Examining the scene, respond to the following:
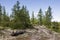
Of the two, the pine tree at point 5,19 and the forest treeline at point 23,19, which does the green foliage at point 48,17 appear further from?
the pine tree at point 5,19

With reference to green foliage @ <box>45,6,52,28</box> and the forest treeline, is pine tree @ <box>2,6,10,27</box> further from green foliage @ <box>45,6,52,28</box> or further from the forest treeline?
green foliage @ <box>45,6,52,28</box>

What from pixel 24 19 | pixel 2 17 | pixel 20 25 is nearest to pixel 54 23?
pixel 24 19

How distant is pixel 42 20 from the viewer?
86.9 meters

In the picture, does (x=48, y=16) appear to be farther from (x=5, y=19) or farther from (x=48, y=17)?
(x=5, y=19)

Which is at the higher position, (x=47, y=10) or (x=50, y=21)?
(x=47, y=10)

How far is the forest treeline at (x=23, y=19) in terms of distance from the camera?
2427 inches

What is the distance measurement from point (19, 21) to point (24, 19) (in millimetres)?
3165

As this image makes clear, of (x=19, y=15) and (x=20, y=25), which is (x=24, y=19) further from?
(x=20, y=25)

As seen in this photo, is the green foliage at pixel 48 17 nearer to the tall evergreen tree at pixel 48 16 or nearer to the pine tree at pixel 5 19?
the tall evergreen tree at pixel 48 16

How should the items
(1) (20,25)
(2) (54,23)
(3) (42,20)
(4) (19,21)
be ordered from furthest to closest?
1. (3) (42,20)
2. (2) (54,23)
3. (4) (19,21)
4. (1) (20,25)

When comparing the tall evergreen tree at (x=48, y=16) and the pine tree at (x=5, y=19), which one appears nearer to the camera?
the pine tree at (x=5, y=19)

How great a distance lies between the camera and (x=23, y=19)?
63.8 meters

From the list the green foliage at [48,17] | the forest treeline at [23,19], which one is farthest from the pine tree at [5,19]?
the green foliage at [48,17]

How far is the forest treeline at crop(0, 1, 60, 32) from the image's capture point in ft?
202
